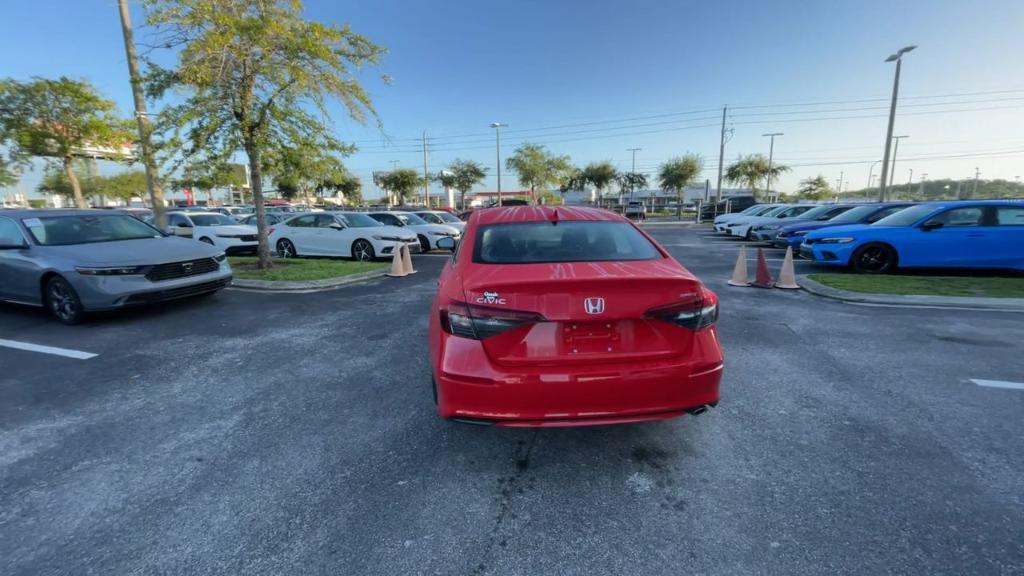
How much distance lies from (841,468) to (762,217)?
17.4m

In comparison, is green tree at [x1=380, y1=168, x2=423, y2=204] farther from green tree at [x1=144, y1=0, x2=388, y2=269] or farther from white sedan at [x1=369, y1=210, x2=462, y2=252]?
green tree at [x1=144, y1=0, x2=388, y2=269]

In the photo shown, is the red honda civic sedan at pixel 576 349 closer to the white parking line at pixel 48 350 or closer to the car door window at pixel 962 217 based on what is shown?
the white parking line at pixel 48 350

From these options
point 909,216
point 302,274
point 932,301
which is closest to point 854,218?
point 909,216

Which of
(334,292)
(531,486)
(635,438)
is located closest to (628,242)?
(635,438)

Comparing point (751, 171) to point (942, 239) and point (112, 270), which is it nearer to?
point (942, 239)

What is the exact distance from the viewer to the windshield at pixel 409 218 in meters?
15.5

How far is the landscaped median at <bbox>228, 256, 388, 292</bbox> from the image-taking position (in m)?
8.52

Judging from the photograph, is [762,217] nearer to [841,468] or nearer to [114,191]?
[841,468]

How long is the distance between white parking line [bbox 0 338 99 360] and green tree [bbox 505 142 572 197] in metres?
38.8

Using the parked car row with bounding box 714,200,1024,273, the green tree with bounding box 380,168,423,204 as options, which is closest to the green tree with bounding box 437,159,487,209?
the green tree with bounding box 380,168,423,204

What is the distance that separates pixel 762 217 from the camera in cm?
1756

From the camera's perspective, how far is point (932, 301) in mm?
6516

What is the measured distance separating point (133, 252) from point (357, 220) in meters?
6.86

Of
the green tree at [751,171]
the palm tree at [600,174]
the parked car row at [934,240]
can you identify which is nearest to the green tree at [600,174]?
the palm tree at [600,174]
